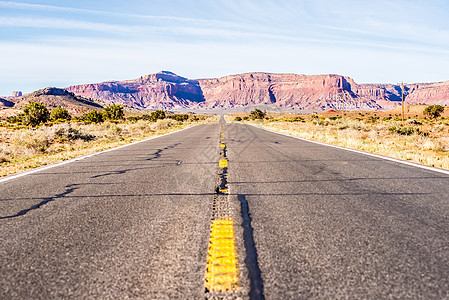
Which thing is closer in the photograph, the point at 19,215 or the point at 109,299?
the point at 109,299

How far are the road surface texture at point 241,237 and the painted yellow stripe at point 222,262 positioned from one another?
54 millimetres

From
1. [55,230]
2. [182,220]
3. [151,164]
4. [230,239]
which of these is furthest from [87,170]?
[230,239]

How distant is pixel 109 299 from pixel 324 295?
1.28m

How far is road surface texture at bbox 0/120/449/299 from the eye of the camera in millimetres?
1800

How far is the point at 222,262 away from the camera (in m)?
2.05

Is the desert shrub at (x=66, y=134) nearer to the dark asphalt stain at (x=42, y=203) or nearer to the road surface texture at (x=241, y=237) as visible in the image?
the road surface texture at (x=241, y=237)

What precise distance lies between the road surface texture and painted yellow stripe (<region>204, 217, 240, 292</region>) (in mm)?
54

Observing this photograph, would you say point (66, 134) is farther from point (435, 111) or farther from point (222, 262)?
point (435, 111)

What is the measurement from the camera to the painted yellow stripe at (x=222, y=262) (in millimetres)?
1773

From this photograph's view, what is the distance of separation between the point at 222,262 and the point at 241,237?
49 centimetres

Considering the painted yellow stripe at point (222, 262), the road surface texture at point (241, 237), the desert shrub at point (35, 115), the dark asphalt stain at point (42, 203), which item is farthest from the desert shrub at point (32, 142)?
the desert shrub at point (35, 115)

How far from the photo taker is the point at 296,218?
303cm

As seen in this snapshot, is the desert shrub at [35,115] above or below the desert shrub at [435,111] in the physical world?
above

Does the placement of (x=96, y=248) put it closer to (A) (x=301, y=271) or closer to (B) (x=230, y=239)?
(B) (x=230, y=239)
